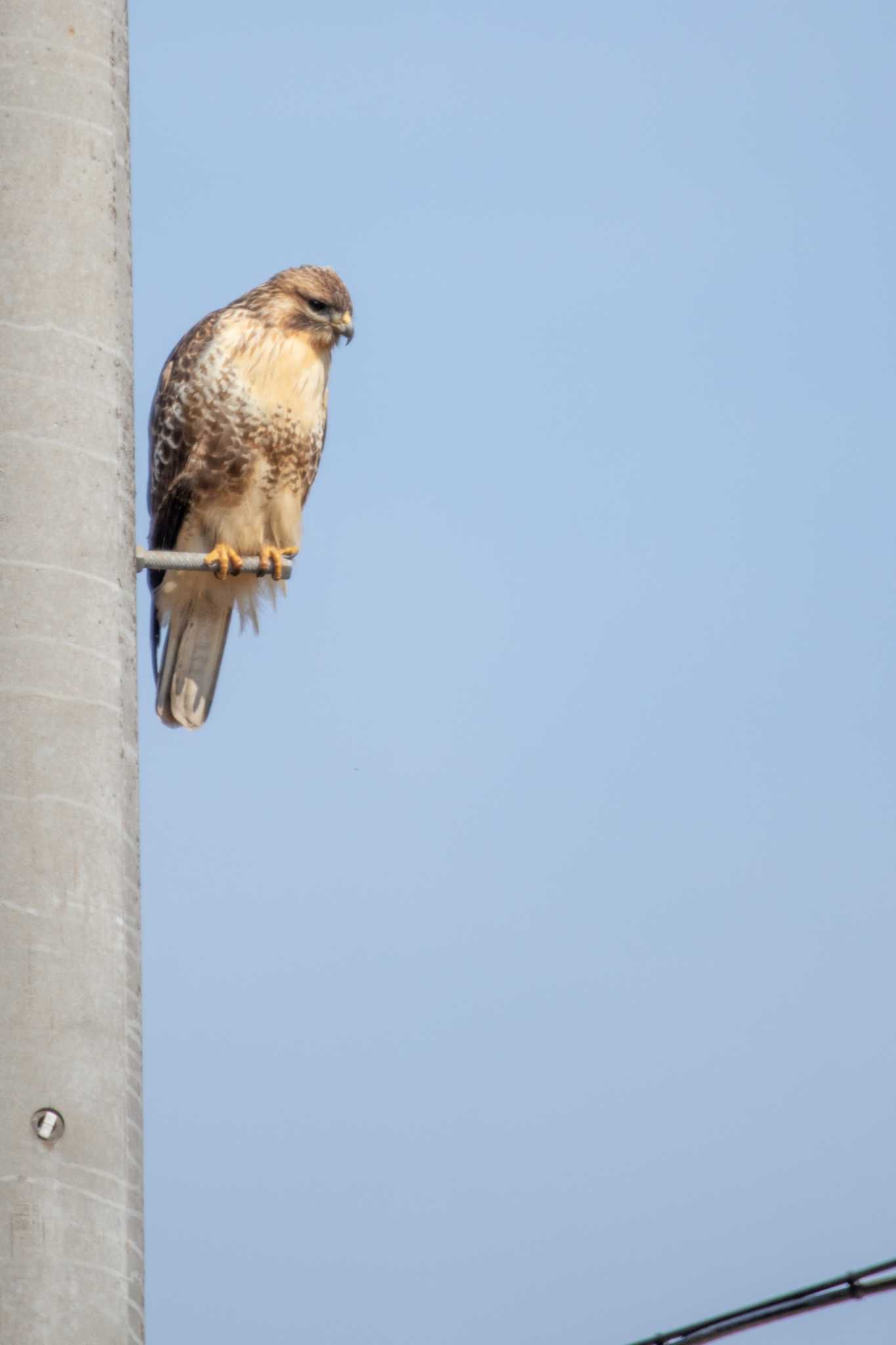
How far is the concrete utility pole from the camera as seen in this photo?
2500 millimetres

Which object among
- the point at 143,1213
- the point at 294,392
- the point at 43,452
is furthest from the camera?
the point at 294,392

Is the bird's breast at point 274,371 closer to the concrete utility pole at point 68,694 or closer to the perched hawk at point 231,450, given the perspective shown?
the perched hawk at point 231,450

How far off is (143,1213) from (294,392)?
5.75 meters

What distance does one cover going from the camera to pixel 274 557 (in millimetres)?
7336

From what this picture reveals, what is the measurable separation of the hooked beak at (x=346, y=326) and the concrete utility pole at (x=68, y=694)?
16.3 ft

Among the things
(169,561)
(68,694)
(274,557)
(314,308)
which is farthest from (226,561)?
(68,694)

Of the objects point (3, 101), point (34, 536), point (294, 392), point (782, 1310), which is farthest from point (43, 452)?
Answer: point (294, 392)

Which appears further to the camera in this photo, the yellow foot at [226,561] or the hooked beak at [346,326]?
the hooked beak at [346,326]

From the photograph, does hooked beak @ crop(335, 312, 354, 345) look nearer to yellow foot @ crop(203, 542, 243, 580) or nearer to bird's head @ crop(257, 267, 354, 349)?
bird's head @ crop(257, 267, 354, 349)

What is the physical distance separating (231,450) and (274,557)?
0.85 m

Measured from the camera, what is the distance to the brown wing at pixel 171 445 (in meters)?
8.06

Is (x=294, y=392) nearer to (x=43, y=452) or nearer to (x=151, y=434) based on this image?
(x=151, y=434)

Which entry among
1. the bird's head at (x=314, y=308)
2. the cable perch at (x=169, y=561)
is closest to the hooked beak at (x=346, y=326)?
the bird's head at (x=314, y=308)

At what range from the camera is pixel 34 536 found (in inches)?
109
